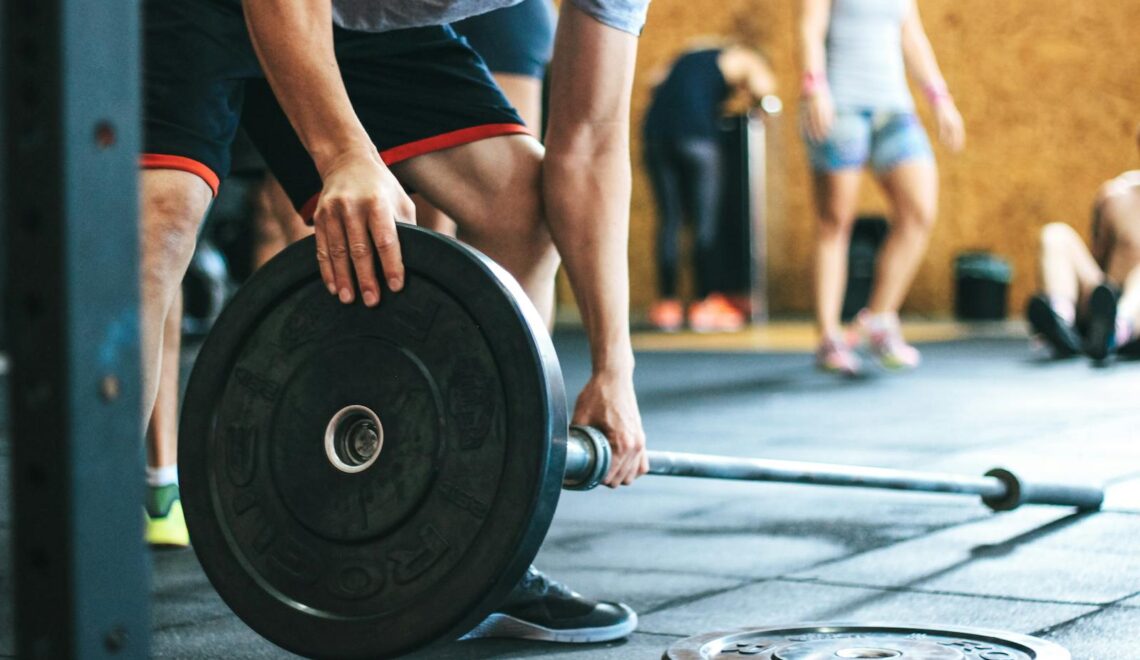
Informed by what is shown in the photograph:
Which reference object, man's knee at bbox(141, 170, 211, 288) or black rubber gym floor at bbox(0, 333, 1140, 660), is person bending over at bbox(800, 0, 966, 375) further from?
man's knee at bbox(141, 170, 211, 288)

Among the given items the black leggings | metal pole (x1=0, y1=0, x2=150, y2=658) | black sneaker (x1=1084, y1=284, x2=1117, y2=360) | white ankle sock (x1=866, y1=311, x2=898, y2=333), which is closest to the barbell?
metal pole (x1=0, y1=0, x2=150, y2=658)

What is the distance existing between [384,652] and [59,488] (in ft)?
1.69

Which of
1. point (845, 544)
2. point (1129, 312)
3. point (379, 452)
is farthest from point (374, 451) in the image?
point (1129, 312)

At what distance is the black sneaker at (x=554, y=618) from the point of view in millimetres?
1623

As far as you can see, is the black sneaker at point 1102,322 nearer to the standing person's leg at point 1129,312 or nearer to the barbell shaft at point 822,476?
the standing person's leg at point 1129,312

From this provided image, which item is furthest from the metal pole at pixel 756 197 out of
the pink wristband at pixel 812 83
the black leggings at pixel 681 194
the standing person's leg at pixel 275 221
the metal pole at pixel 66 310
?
the metal pole at pixel 66 310

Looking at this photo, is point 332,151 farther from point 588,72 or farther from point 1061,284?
point 1061,284

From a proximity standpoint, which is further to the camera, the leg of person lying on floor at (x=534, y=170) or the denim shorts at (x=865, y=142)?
the denim shorts at (x=865, y=142)

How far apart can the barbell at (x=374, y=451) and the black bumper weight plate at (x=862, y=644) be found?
0.30 m

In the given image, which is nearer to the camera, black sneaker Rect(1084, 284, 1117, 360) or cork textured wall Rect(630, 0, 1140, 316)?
black sneaker Rect(1084, 284, 1117, 360)

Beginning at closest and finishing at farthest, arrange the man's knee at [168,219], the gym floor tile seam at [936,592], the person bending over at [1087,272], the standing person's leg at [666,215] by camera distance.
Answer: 1. the man's knee at [168,219]
2. the gym floor tile seam at [936,592]
3. the person bending over at [1087,272]
4. the standing person's leg at [666,215]

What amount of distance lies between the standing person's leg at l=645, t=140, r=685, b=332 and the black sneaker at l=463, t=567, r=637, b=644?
19.0ft

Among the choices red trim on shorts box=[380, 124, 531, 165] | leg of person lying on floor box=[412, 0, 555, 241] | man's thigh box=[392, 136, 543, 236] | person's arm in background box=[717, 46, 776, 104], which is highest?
person's arm in background box=[717, 46, 776, 104]

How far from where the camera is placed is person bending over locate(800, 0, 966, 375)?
4.74 metres
